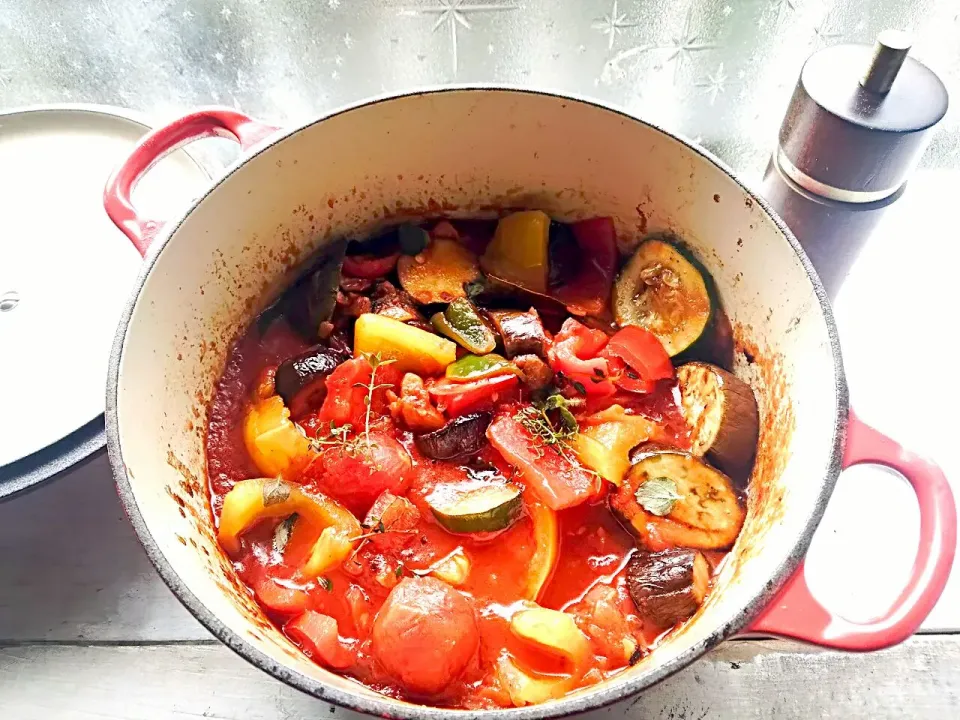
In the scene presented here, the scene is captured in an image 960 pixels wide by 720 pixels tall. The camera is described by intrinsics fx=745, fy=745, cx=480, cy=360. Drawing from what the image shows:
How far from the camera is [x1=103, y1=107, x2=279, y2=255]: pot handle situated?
1.37 metres

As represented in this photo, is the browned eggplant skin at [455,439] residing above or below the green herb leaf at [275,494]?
above

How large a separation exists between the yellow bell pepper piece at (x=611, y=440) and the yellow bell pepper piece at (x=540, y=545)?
0.12 meters

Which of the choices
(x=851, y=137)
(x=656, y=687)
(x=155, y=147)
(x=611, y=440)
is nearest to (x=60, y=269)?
(x=155, y=147)

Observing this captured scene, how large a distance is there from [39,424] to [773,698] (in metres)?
1.50

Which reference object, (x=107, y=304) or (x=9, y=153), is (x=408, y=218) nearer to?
(x=107, y=304)

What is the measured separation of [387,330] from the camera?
153 cm

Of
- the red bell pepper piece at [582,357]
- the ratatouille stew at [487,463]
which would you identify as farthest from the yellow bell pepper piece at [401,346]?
the red bell pepper piece at [582,357]

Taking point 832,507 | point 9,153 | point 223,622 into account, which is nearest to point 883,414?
point 832,507

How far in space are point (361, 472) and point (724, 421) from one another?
2.26 feet

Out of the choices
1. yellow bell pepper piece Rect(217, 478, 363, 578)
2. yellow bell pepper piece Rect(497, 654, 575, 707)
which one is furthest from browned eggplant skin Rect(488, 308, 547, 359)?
yellow bell pepper piece Rect(497, 654, 575, 707)

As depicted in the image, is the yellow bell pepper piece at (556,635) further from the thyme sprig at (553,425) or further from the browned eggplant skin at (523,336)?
the browned eggplant skin at (523,336)

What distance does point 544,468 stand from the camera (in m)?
1.39

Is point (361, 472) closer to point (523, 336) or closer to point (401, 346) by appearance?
point (401, 346)

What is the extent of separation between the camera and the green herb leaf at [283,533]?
138 centimetres
